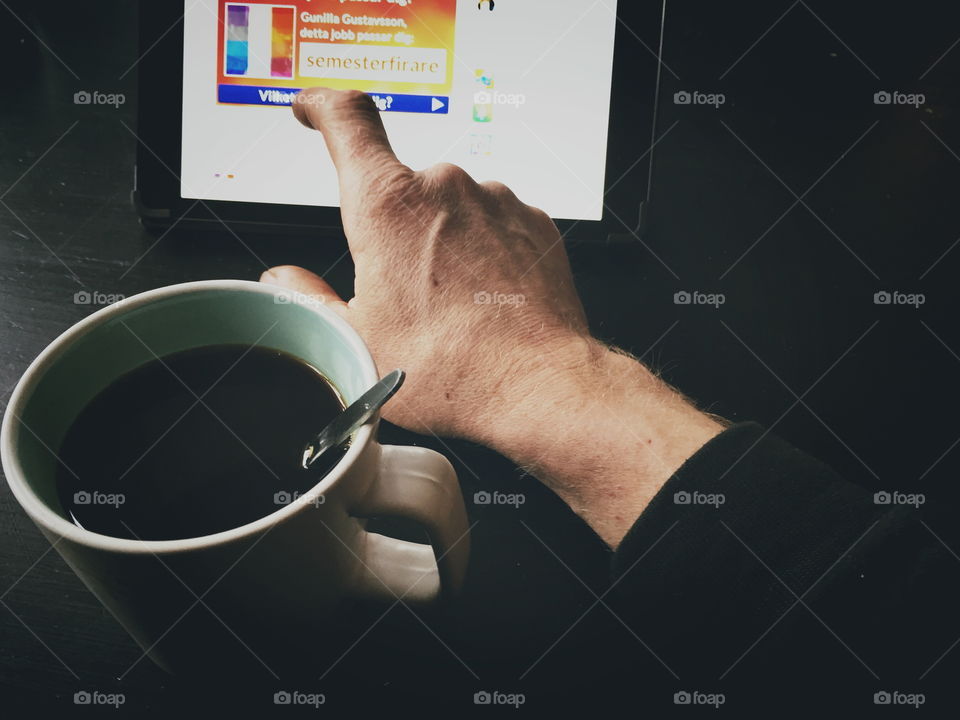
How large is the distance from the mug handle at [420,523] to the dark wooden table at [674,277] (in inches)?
3.5

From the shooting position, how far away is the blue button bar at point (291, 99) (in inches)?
25.9

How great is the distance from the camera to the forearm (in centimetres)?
52

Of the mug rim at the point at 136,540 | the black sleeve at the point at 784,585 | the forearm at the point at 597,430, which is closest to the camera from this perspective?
the mug rim at the point at 136,540

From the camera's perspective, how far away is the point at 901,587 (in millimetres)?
409

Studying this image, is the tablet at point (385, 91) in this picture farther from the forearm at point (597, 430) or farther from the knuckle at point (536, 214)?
the forearm at point (597, 430)

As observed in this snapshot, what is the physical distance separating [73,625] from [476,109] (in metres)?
0.52

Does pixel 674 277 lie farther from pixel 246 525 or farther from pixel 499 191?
pixel 246 525

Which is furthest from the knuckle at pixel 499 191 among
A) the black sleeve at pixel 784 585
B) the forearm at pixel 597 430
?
the black sleeve at pixel 784 585

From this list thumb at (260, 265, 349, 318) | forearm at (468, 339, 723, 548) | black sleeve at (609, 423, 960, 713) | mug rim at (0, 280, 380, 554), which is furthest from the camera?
thumb at (260, 265, 349, 318)

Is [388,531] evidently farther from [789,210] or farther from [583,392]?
[789,210]

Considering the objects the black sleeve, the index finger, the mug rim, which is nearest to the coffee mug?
the mug rim

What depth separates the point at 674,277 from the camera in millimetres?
673

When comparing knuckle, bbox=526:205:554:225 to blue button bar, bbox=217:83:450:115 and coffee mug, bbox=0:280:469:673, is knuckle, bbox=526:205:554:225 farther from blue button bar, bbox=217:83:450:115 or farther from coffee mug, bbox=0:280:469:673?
coffee mug, bbox=0:280:469:673

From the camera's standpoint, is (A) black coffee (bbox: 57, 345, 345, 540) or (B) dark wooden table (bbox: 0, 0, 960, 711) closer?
(A) black coffee (bbox: 57, 345, 345, 540)
